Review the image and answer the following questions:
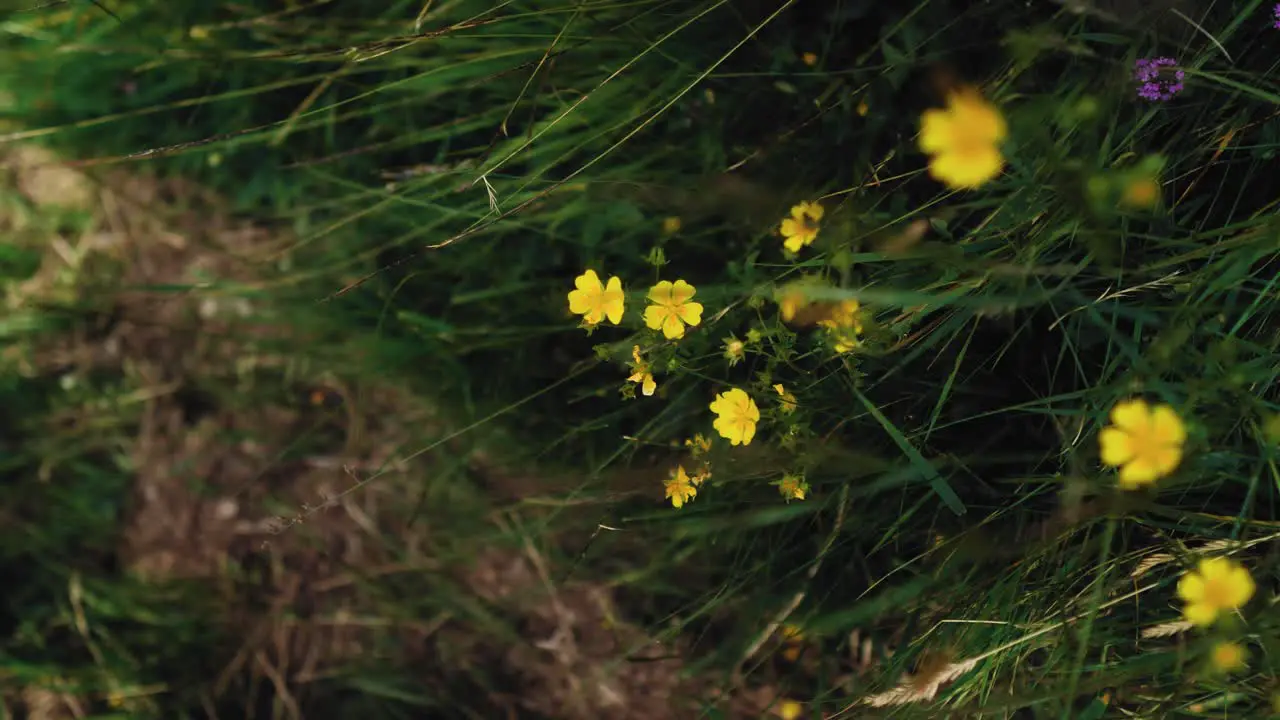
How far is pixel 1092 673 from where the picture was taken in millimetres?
1032

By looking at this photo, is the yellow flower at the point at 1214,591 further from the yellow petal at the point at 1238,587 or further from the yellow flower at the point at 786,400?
the yellow flower at the point at 786,400

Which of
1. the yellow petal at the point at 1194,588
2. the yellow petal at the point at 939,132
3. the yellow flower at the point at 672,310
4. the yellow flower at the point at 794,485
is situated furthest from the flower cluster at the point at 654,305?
the yellow petal at the point at 1194,588

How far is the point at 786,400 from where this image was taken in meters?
0.98

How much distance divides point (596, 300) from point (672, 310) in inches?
3.9

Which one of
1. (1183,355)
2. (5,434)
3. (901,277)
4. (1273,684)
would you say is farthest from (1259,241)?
(5,434)

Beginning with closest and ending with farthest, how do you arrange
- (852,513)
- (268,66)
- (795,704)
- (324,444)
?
(852,513), (795,704), (268,66), (324,444)

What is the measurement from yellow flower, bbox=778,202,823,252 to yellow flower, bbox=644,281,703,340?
7.8 inches

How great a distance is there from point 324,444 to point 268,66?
79cm

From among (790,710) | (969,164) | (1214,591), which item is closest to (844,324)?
(969,164)

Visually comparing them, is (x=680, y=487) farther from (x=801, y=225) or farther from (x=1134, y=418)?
(x=1134, y=418)

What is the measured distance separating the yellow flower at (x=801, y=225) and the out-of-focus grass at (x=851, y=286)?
0.14 feet

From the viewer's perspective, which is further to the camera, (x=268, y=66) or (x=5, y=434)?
(x=5, y=434)

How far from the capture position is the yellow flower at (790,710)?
1402 mm

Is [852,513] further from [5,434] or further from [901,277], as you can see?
[5,434]
